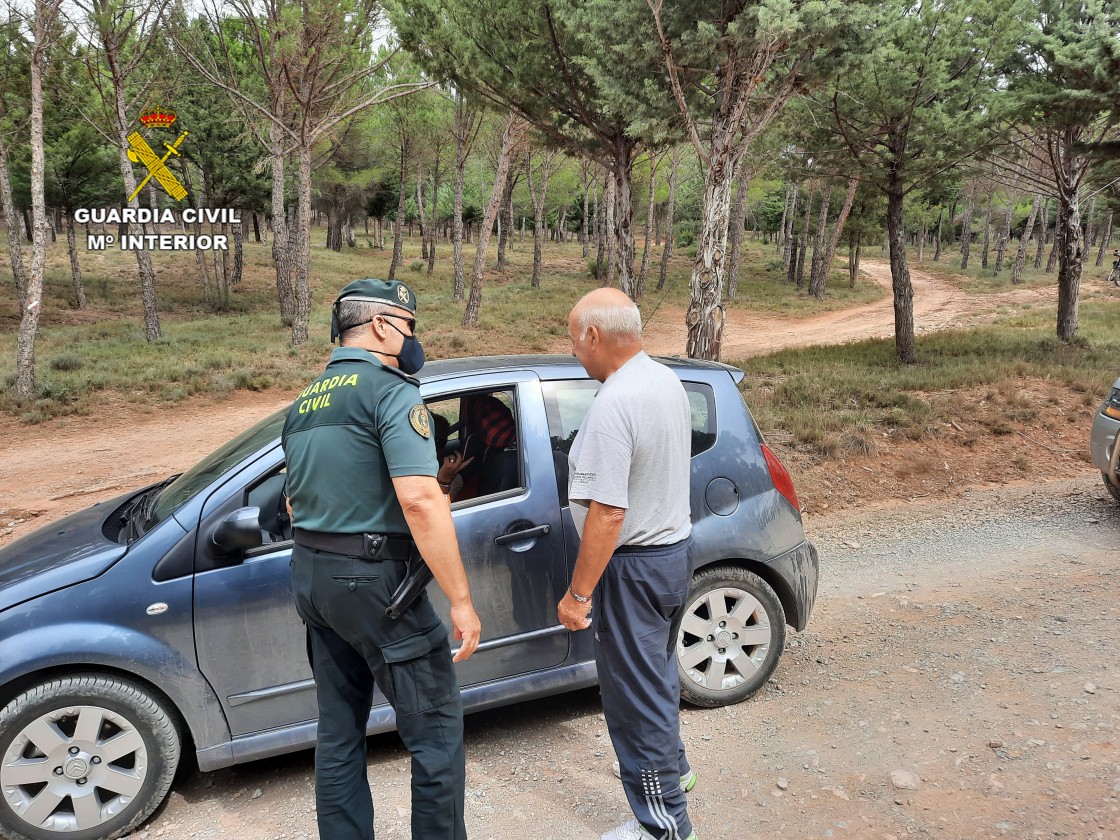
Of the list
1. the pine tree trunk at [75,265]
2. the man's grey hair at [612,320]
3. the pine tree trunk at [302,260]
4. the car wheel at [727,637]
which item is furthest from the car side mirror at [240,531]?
the pine tree trunk at [75,265]

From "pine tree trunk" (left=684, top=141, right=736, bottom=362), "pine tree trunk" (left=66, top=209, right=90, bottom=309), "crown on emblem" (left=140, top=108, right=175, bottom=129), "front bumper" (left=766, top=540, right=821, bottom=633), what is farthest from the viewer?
"pine tree trunk" (left=66, top=209, right=90, bottom=309)

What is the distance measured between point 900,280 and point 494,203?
9762 millimetres

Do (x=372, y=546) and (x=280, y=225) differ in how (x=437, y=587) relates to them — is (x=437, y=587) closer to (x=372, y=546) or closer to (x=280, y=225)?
(x=372, y=546)

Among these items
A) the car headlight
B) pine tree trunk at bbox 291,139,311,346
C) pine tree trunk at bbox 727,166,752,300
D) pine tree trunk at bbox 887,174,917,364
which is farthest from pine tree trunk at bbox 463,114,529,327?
the car headlight

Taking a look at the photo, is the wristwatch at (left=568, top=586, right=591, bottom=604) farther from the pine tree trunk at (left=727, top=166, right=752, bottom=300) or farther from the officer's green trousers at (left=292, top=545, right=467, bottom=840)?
the pine tree trunk at (left=727, top=166, right=752, bottom=300)

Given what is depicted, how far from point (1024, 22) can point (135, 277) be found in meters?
31.5

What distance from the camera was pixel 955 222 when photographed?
6775 cm

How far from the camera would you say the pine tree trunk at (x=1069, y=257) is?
13.2 m

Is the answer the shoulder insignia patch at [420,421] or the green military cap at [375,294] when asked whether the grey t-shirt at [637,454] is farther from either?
the green military cap at [375,294]

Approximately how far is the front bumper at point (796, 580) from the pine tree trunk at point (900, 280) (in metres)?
10.3

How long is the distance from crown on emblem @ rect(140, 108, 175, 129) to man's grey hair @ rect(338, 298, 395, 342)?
23.5 m

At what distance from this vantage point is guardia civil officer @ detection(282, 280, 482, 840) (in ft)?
7.08

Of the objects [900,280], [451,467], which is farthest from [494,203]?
[451,467]

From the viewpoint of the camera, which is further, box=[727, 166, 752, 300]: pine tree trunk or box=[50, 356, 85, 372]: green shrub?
box=[727, 166, 752, 300]: pine tree trunk
